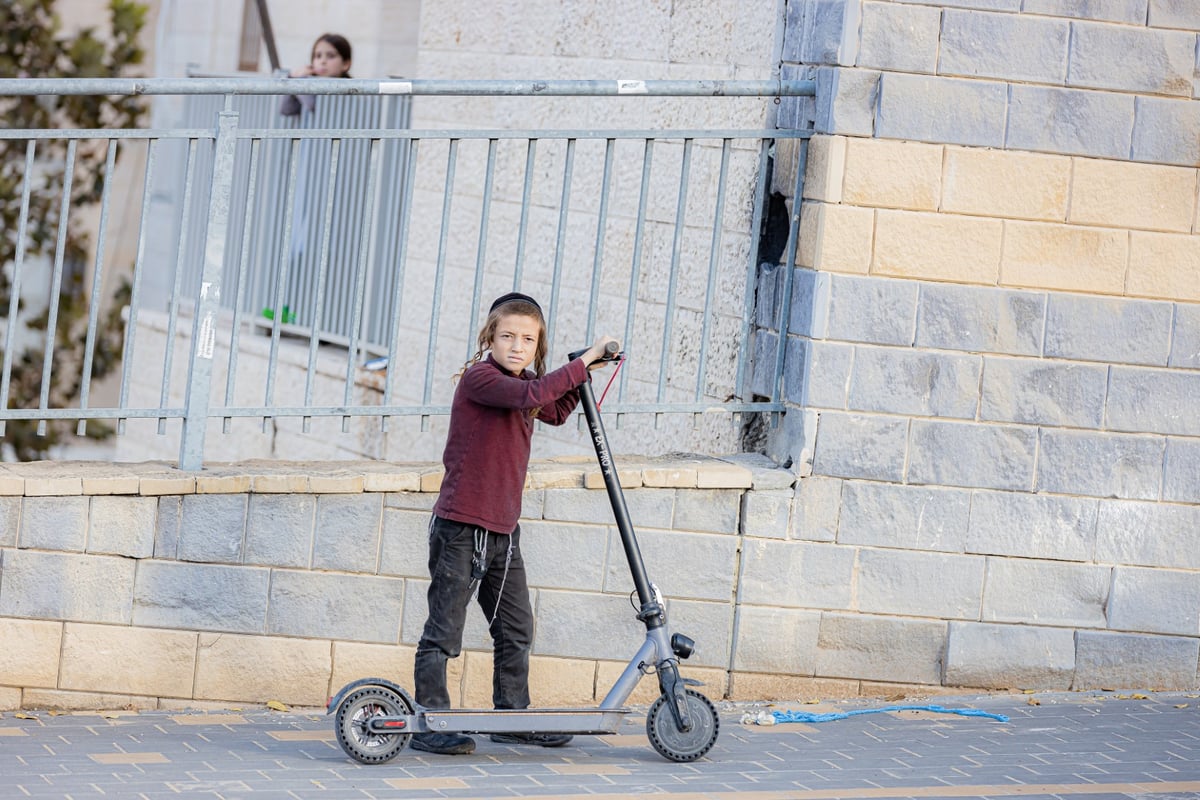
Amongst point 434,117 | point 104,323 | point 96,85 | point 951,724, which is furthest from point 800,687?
point 104,323

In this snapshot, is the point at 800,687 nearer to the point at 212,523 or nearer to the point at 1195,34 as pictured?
the point at 212,523

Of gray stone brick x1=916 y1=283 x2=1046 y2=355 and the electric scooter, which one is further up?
gray stone brick x1=916 y1=283 x2=1046 y2=355

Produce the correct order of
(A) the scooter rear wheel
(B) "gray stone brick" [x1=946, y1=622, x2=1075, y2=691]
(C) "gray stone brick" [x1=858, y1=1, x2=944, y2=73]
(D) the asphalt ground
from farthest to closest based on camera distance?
1. (B) "gray stone brick" [x1=946, y1=622, x2=1075, y2=691]
2. (C) "gray stone brick" [x1=858, y1=1, x2=944, y2=73]
3. (A) the scooter rear wheel
4. (D) the asphalt ground

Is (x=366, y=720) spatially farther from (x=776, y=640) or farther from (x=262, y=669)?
(x=776, y=640)

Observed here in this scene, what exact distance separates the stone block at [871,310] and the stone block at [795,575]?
773 mm

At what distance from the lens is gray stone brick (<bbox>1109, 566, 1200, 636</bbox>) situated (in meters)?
6.42

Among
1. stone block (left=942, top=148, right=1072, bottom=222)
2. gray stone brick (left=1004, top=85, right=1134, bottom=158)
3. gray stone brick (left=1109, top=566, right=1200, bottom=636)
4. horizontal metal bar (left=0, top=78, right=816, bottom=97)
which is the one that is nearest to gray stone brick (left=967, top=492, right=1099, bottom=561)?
gray stone brick (left=1109, top=566, right=1200, bottom=636)

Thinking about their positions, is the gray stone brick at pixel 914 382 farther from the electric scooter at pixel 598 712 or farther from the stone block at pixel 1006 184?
the electric scooter at pixel 598 712

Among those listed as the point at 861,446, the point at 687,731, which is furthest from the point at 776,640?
the point at 687,731

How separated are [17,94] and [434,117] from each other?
11.4 ft

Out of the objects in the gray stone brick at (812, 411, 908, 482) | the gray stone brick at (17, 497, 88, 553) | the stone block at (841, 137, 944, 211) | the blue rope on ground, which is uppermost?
the stone block at (841, 137, 944, 211)

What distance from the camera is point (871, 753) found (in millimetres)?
5590

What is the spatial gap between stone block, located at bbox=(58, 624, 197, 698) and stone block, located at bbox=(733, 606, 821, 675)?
1.93 metres

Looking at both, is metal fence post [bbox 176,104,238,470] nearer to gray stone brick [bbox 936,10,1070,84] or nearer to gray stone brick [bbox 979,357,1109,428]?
gray stone brick [bbox 936,10,1070,84]
